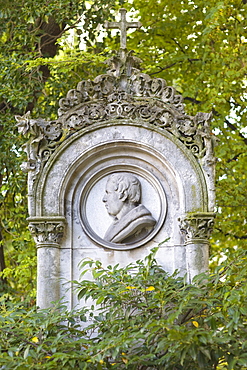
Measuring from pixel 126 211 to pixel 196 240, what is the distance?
2.83 ft

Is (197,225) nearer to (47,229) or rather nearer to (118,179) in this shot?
(118,179)

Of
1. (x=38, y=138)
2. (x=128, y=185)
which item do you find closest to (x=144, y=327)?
(x=128, y=185)

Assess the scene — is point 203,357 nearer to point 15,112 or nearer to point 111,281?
point 111,281

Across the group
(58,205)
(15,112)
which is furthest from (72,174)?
(15,112)

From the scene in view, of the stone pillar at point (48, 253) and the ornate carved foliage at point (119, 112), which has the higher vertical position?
the ornate carved foliage at point (119, 112)

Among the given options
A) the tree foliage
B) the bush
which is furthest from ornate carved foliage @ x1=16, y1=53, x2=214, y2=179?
the tree foliage

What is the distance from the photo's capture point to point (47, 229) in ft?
24.7

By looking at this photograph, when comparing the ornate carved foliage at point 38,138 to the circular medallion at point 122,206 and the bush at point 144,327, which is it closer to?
the circular medallion at point 122,206

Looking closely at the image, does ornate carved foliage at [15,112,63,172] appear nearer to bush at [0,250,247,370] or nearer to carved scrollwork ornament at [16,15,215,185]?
carved scrollwork ornament at [16,15,215,185]

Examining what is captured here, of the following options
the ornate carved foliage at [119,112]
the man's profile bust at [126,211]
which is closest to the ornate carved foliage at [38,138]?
the ornate carved foliage at [119,112]

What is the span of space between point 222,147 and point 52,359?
19.8 feet

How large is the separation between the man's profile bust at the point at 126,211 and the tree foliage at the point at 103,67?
3.04m

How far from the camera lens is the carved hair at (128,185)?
307 inches

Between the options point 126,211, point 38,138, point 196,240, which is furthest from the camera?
point 126,211
